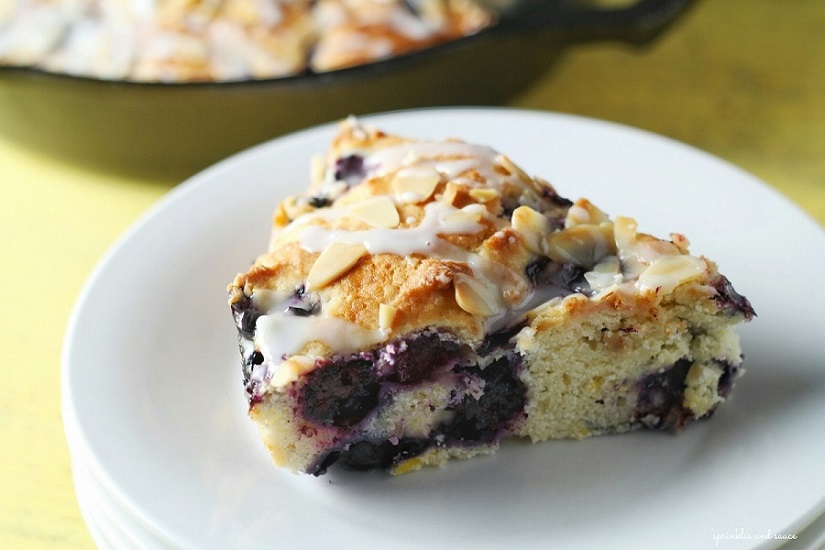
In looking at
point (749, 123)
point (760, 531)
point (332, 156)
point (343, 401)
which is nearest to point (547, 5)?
point (749, 123)

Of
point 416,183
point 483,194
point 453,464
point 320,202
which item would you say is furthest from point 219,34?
point 453,464

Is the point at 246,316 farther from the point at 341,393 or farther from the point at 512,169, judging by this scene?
the point at 512,169

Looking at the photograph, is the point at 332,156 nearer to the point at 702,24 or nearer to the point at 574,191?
the point at 574,191

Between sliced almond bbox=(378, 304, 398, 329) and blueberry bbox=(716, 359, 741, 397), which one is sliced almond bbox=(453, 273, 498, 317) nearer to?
sliced almond bbox=(378, 304, 398, 329)

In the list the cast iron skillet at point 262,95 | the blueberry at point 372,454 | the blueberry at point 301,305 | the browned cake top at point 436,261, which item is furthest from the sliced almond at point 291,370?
the cast iron skillet at point 262,95

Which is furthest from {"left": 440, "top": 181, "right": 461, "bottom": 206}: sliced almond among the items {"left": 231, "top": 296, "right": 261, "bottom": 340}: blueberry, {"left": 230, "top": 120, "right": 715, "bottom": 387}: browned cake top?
{"left": 231, "top": 296, "right": 261, "bottom": 340}: blueberry

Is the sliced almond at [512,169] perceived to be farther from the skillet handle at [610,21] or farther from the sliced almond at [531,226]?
the skillet handle at [610,21]
